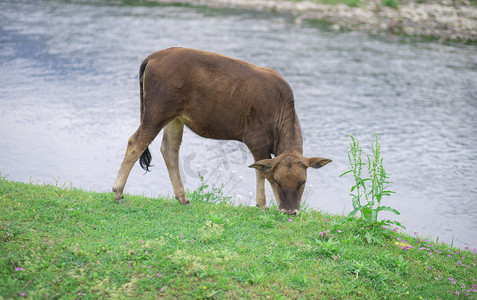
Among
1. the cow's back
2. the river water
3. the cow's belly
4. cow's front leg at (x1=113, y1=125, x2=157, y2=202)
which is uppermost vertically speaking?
the cow's back

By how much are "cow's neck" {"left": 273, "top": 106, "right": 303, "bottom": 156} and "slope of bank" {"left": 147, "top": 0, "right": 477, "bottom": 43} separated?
790 inches

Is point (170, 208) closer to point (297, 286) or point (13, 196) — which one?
point (13, 196)

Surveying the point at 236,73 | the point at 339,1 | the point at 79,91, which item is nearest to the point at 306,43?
the point at 339,1

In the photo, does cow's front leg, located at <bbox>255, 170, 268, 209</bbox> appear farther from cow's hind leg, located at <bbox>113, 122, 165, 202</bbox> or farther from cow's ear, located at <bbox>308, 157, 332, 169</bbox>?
cow's hind leg, located at <bbox>113, 122, 165, 202</bbox>

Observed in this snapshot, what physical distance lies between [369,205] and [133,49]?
16.1 m

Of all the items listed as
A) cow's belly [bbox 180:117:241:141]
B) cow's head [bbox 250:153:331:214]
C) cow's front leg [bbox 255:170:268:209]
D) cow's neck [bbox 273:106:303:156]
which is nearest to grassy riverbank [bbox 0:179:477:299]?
cow's front leg [bbox 255:170:268:209]

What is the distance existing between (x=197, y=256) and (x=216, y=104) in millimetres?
2469

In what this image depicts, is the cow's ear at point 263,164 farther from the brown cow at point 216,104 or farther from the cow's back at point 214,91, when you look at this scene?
the cow's back at point 214,91

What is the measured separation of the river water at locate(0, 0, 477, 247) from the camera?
10.5 metres

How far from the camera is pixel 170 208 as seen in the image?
7598 mm

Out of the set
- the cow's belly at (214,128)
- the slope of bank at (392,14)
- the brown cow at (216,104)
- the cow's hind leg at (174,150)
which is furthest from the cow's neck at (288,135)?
the slope of bank at (392,14)

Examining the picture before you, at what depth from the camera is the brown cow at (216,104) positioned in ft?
24.2

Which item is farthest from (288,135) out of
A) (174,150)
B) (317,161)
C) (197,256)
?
(197,256)

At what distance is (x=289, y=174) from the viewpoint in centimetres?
694
